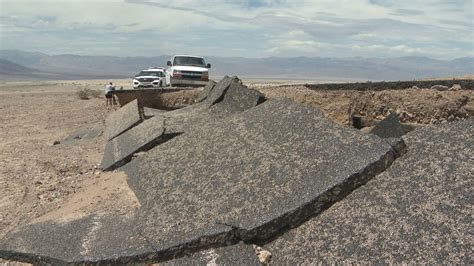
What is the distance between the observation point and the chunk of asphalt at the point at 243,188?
3643 mm

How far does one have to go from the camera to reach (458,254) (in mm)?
2910

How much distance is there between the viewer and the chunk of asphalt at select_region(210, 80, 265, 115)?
6.34 metres

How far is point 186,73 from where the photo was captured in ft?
80.0

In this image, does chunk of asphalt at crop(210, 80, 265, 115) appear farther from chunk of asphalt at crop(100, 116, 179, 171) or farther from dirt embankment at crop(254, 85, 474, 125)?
chunk of asphalt at crop(100, 116, 179, 171)

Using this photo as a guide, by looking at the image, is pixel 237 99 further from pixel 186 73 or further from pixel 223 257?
pixel 186 73

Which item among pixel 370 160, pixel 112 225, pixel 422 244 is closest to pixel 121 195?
pixel 112 225

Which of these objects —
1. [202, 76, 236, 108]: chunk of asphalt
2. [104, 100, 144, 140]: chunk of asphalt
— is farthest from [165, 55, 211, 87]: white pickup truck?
[202, 76, 236, 108]: chunk of asphalt

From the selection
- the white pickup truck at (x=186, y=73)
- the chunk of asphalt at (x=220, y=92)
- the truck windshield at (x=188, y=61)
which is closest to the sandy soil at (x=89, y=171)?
the chunk of asphalt at (x=220, y=92)

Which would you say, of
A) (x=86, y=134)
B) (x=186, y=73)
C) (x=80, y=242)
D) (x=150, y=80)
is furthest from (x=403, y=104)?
(x=150, y=80)

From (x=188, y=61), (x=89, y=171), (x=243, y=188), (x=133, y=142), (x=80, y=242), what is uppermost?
(x=188, y=61)

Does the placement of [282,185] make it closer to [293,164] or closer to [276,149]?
[293,164]

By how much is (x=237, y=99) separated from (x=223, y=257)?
3513 millimetres

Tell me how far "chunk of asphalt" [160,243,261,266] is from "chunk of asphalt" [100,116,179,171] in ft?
9.88

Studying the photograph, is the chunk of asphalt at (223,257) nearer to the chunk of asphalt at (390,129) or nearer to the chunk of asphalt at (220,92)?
the chunk of asphalt at (390,129)
